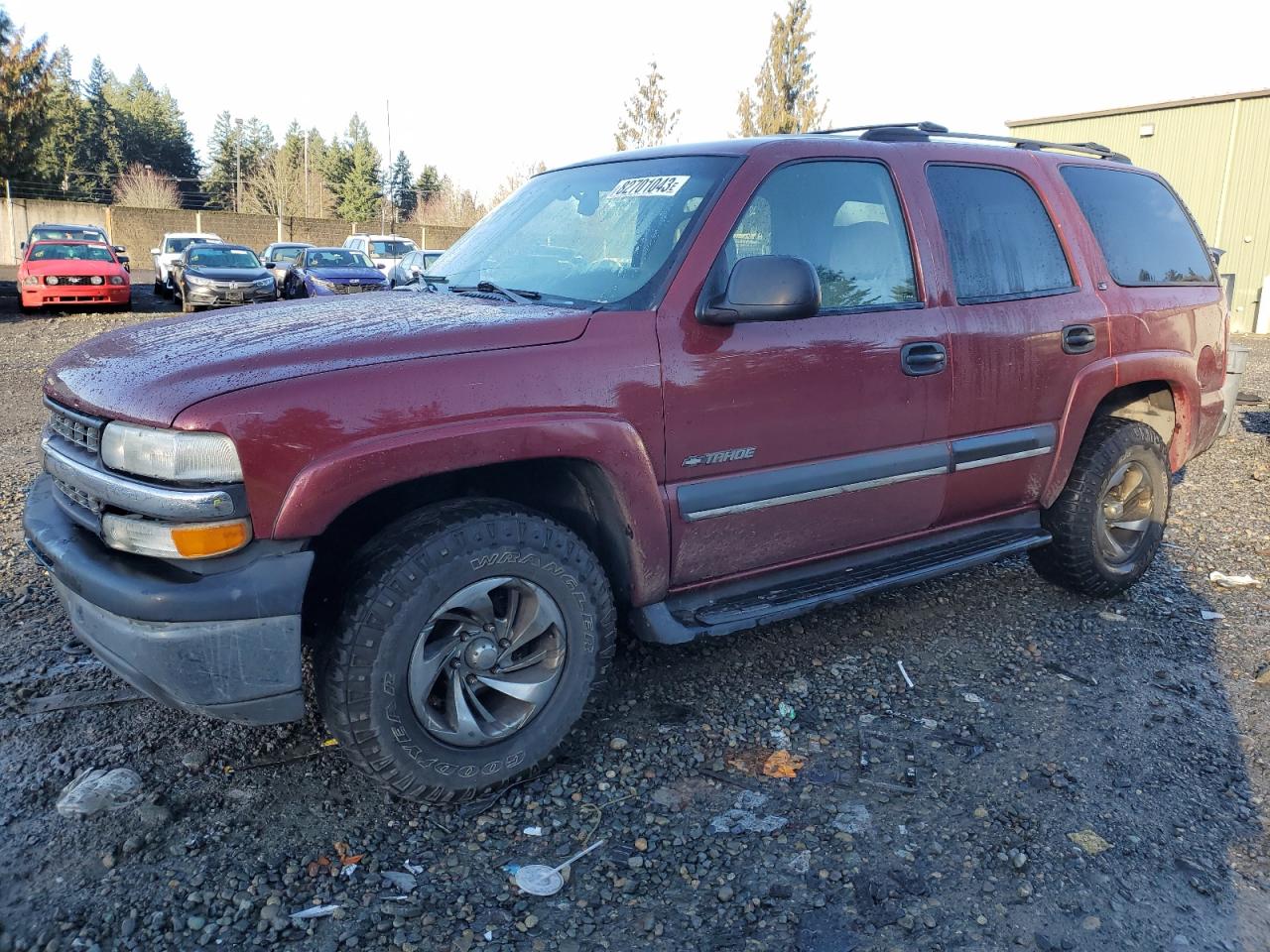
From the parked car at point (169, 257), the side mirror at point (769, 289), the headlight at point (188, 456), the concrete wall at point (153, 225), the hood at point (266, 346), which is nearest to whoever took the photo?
the headlight at point (188, 456)

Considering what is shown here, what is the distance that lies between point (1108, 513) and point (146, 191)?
185 ft

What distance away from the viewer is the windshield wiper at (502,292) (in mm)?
3268

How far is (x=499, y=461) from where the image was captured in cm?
271

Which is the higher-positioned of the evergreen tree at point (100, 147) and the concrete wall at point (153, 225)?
the evergreen tree at point (100, 147)

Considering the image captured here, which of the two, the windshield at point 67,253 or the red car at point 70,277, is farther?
the windshield at point 67,253

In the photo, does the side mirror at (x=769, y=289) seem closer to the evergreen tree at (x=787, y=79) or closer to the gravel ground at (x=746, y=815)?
the gravel ground at (x=746, y=815)

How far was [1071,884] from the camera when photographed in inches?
100

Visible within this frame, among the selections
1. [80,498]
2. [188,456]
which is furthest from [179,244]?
[188,456]

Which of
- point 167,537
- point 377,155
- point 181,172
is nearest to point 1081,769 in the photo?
point 167,537

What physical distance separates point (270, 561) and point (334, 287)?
652 inches

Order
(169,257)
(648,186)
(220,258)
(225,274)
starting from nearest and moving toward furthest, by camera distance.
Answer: (648,186) < (225,274) < (220,258) < (169,257)

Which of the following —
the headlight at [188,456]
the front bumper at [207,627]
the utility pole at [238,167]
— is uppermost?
the utility pole at [238,167]

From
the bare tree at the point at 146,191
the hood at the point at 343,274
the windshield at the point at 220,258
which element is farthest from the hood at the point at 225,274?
the bare tree at the point at 146,191

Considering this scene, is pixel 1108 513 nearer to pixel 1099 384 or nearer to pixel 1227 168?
pixel 1099 384
